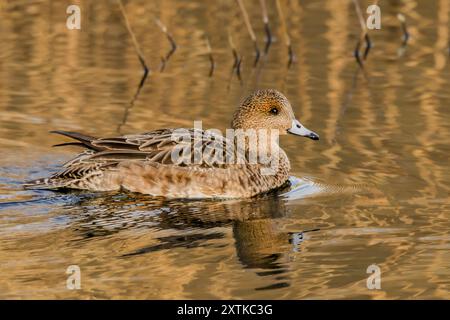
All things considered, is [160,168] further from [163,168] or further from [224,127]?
[224,127]

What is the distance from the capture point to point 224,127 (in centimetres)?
1062

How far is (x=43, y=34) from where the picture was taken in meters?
15.2

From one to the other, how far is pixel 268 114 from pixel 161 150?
1.16m

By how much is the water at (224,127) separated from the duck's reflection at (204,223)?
0.02 m

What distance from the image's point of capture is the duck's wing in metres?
8.80

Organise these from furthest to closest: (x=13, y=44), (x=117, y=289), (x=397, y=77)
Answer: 1. (x=13, y=44)
2. (x=397, y=77)
3. (x=117, y=289)

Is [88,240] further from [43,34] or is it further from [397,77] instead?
[43,34]

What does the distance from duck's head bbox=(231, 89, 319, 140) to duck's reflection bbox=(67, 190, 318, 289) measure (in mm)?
799

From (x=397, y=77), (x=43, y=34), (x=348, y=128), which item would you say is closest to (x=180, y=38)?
(x=43, y=34)

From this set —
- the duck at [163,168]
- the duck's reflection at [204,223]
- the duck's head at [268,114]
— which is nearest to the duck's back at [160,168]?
the duck at [163,168]

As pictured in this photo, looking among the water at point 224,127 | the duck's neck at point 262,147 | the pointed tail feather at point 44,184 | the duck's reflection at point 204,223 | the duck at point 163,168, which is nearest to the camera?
the water at point 224,127

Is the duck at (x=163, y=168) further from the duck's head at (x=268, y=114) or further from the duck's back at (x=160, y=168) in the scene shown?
the duck's head at (x=268, y=114)

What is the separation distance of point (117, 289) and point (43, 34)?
9.51m

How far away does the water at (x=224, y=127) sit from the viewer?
6617 mm
